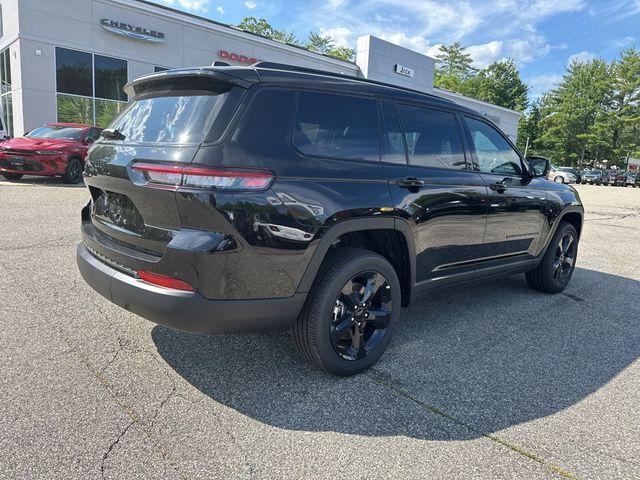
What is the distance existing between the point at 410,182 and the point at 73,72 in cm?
1797

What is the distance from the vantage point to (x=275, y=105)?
8.76 feet

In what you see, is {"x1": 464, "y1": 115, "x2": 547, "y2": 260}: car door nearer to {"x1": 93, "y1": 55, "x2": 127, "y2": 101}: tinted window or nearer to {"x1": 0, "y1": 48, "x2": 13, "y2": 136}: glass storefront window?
{"x1": 93, "y1": 55, "x2": 127, "y2": 101}: tinted window

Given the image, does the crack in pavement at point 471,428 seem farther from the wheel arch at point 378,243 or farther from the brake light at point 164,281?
the brake light at point 164,281

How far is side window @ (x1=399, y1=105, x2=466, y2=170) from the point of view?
345 cm

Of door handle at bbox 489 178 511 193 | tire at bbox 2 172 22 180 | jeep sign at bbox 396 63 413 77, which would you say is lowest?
tire at bbox 2 172 22 180

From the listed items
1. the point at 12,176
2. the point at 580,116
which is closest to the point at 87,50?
the point at 12,176

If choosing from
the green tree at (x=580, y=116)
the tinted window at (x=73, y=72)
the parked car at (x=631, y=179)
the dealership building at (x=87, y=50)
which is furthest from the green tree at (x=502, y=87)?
the tinted window at (x=73, y=72)

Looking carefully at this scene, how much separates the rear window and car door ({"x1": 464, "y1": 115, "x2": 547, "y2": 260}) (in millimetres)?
2346

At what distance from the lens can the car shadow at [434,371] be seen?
2.65 metres

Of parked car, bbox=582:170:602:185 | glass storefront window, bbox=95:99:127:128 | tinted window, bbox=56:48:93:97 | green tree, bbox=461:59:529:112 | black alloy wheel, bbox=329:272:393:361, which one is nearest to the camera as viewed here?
black alloy wheel, bbox=329:272:393:361

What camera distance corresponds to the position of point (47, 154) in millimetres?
11359

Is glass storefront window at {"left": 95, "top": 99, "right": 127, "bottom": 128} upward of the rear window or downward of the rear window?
upward

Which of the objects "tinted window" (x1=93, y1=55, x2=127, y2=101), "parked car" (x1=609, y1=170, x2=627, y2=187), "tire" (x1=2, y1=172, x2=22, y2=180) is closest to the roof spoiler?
"tire" (x1=2, y1=172, x2=22, y2=180)

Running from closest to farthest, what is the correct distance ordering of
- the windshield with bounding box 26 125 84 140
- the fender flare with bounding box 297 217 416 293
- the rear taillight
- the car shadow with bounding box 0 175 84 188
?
the rear taillight → the fender flare with bounding box 297 217 416 293 → the car shadow with bounding box 0 175 84 188 → the windshield with bounding box 26 125 84 140
